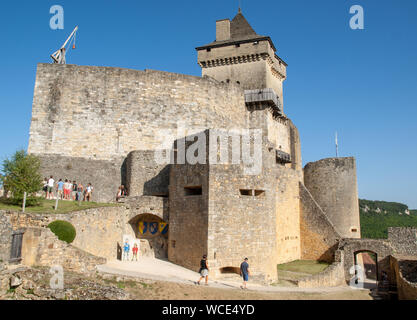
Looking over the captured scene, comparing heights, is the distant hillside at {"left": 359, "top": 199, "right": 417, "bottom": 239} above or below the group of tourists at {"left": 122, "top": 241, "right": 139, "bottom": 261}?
above

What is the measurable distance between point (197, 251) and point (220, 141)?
4.17 meters

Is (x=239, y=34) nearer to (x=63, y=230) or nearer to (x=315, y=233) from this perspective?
(x=315, y=233)

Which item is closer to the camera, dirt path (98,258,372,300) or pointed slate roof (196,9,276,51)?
dirt path (98,258,372,300)

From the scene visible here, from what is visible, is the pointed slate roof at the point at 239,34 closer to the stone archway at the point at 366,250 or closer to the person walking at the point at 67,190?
the stone archway at the point at 366,250

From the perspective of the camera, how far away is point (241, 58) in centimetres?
2794

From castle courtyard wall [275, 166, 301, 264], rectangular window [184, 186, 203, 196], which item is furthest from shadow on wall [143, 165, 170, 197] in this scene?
castle courtyard wall [275, 166, 301, 264]

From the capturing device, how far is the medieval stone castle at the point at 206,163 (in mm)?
13828

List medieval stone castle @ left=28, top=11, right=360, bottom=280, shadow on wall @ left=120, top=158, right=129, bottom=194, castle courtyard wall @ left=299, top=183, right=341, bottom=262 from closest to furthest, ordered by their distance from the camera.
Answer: medieval stone castle @ left=28, top=11, right=360, bottom=280, shadow on wall @ left=120, top=158, right=129, bottom=194, castle courtyard wall @ left=299, top=183, right=341, bottom=262

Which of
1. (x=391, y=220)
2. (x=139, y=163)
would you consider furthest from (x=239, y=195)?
(x=391, y=220)

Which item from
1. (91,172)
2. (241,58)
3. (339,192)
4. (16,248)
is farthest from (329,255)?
(16,248)

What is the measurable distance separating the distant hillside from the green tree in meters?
38.0

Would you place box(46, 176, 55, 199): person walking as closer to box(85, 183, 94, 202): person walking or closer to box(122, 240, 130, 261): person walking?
box(85, 183, 94, 202): person walking

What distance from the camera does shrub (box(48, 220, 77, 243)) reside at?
11.1m

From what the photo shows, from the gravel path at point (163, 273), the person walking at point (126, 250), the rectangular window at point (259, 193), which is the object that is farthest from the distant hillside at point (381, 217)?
the person walking at point (126, 250)
